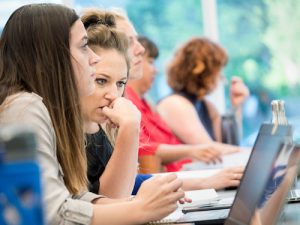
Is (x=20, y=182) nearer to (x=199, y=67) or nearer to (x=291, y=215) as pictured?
(x=291, y=215)

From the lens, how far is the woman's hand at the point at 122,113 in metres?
1.82

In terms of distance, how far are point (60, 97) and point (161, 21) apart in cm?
412

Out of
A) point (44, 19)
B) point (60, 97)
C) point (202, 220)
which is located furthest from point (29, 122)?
point (202, 220)

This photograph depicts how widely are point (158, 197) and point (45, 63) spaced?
17.1 inches

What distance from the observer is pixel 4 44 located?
1.55 m

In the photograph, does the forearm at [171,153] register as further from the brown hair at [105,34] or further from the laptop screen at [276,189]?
the laptop screen at [276,189]

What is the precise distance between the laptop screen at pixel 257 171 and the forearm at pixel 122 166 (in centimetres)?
54

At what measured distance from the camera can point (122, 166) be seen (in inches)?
72.2

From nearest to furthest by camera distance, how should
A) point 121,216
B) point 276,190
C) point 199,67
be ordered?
point 276,190, point 121,216, point 199,67

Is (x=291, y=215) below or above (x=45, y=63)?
below

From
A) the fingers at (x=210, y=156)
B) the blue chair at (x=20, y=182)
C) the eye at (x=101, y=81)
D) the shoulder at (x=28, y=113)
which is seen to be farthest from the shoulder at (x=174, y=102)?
the blue chair at (x=20, y=182)

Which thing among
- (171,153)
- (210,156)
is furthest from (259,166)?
(171,153)

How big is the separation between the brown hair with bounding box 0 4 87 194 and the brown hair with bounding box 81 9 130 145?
0.58 m

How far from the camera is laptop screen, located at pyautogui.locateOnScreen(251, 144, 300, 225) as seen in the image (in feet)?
3.65
